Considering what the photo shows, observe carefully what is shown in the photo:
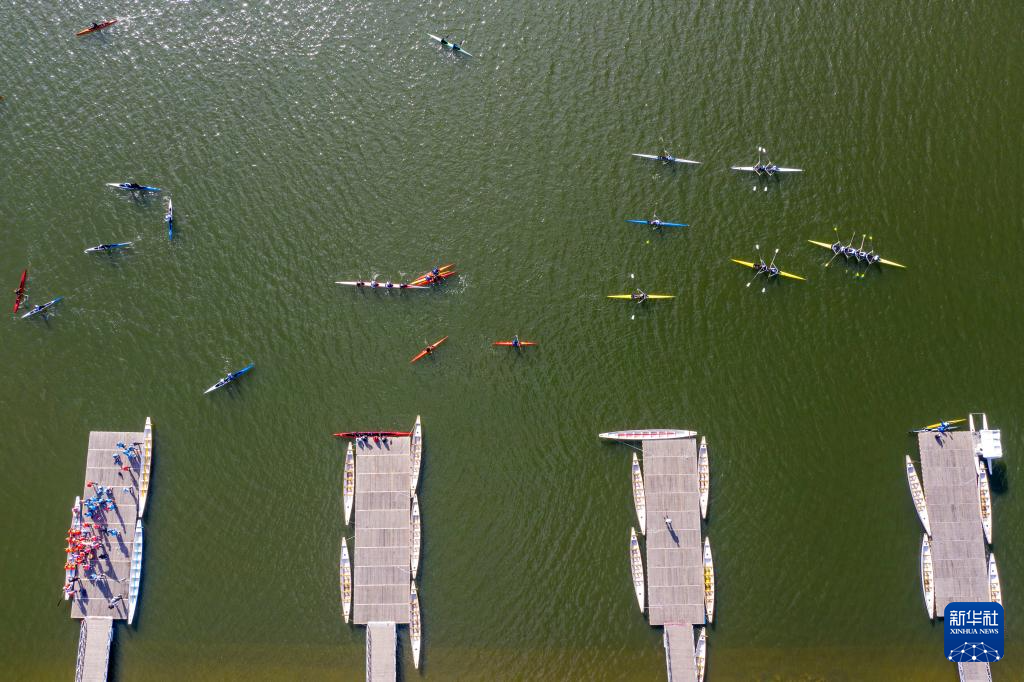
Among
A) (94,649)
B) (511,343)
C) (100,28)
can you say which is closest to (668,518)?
(511,343)

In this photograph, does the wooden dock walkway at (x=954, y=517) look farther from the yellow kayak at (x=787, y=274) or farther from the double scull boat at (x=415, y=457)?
the double scull boat at (x=415, y=457)

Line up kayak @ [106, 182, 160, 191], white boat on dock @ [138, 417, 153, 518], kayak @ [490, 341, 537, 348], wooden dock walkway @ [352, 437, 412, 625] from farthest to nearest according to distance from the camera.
→ kayak @ [106, 182, 160, 191] → kayak @ [490, 341, 537, 348] → white boat on dock @ [138, 417, 153, 518] → wooden dock walkway @ [352, 437, 412, 625]

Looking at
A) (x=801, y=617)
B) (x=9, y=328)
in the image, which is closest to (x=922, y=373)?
(x=801, y=617)

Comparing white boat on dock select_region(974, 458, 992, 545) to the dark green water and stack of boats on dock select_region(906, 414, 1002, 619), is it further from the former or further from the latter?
the dark green water

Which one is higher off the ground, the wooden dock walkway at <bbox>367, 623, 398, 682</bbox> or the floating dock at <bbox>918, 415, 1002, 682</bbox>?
the floating dock at <bbox>918, 415, 1002, 682</bbox>

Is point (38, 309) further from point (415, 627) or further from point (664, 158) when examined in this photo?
point (664, 158)

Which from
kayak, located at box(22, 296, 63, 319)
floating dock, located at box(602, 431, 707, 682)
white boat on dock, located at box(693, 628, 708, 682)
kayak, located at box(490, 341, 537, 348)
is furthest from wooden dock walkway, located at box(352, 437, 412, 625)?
kayak, located at box(22, 296, 63, 319)
